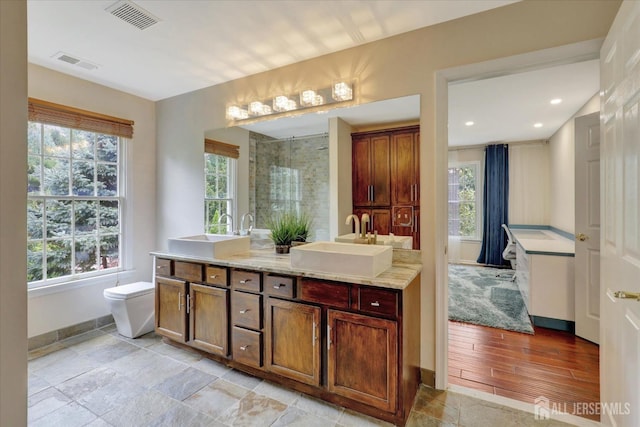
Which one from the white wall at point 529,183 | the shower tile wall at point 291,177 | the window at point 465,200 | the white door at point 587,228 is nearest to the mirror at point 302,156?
the shower tile wall at point 291,177

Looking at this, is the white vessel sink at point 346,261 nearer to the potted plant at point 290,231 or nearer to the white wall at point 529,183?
the potted plant at point 290,231

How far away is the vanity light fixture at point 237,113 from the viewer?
9.62ft

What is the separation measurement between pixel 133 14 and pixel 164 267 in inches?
77.7

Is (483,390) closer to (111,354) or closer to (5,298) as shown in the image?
(5,298)

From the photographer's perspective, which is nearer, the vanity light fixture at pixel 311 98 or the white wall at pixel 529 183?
the vanity light fixture at pixel 311 98

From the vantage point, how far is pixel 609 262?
4.98ft

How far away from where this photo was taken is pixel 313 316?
1.91 meters

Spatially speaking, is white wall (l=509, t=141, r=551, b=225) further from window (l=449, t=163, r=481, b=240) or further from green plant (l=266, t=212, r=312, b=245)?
green plant (l=266, t=212, r=312, b=245)

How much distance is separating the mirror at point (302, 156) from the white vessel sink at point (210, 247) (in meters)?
0.34

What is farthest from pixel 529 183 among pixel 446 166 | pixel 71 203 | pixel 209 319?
pixel 71 203

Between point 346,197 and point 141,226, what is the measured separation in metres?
2.60

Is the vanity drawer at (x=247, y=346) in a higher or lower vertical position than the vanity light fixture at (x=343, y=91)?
lower

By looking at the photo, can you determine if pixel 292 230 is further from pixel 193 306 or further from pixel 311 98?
pixel 311 98

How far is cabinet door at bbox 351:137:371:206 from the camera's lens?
7.95ft
